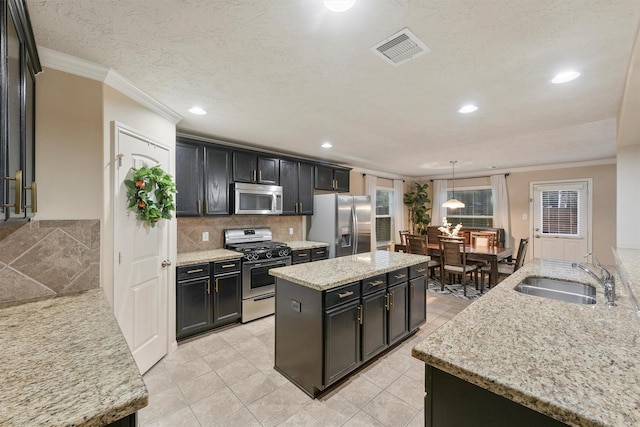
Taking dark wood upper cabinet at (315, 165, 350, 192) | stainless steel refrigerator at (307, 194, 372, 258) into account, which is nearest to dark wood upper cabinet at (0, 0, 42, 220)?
stainless steel refrigerator at (307, 194, 372, 258)

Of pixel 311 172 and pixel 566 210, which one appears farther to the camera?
pixel 566 210

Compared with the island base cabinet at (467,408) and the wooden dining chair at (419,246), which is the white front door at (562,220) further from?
the island base cabinet at (467,408)

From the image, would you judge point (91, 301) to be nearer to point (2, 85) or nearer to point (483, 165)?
point (2, 85)

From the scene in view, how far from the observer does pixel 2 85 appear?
41.6 inches

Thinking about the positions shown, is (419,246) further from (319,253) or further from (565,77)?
(565,77)

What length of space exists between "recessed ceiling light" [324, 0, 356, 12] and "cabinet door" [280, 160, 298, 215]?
3.01 metres

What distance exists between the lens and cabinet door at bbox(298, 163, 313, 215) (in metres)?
4.50

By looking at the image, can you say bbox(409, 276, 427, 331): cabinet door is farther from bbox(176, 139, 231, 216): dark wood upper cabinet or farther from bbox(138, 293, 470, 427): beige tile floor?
bbox(176, 139, 231, 216): dark wood upper cabinet

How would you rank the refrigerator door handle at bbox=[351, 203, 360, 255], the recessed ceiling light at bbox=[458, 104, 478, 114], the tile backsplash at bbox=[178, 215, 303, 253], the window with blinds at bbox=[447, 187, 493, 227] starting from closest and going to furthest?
1. the recessed ceiling light at bbox=[458, 104, 478, 114]
2. the tile backsplash at bbox=[178, 215, 303, 253]
3. the refrigerator door handle at bbox=[351, 203, 360, 255]
4. the window with blinds at bbox=[447, 187, 493, 227]

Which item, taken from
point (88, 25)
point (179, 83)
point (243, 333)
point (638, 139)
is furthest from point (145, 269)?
point (638, 139)

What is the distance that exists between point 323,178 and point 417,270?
2.47 m

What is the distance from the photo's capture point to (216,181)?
138 inches

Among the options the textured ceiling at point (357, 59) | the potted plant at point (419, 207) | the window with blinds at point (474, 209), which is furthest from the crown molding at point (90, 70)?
A: the window with blinds at point (474, 209)

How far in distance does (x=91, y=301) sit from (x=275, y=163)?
291 centimetres
